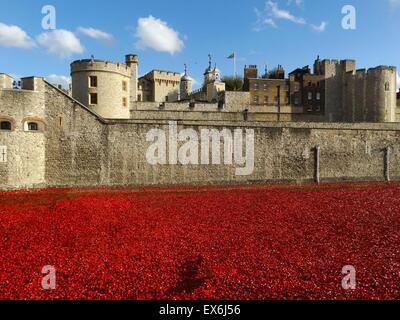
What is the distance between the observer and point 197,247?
37.2 ft

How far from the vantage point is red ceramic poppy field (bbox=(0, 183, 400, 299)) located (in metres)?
8.09

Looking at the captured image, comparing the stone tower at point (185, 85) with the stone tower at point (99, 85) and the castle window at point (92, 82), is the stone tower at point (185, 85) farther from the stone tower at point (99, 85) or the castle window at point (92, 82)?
the castle window at point (92, 82)

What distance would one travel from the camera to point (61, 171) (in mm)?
24781

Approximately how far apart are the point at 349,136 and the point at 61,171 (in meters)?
24.8

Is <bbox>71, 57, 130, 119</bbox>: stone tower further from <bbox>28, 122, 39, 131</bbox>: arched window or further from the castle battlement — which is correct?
<bbox>28, 122, 39, 131</bbox>: arched window

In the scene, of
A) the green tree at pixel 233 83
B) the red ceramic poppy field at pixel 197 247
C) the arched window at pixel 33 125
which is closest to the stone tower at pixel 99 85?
the arched window at pixel 33 125

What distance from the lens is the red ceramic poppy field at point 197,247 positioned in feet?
26.6

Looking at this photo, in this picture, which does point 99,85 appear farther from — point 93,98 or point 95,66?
point 95,66

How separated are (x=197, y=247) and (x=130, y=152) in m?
16.3

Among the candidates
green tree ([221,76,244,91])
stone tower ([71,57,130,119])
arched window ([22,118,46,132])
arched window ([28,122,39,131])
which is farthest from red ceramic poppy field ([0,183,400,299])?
green tree ([221,76,244,91])

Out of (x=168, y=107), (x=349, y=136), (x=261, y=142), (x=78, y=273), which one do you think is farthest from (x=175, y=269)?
(x=168, y=107)

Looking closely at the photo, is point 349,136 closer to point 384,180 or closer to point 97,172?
point 384,180

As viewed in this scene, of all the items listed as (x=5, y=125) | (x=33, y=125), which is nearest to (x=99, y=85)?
(x=33, y=125)

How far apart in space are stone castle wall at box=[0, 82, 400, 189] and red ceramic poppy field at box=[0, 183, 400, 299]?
4.39 meters
